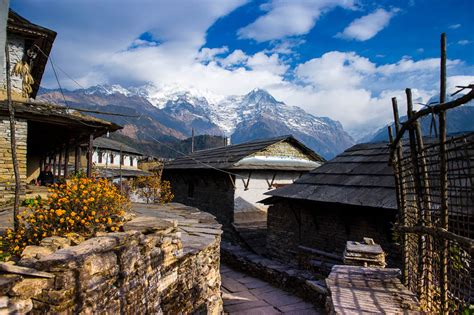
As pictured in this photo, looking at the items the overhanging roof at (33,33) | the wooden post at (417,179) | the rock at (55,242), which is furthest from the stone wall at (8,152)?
the wooden post at (417,179)

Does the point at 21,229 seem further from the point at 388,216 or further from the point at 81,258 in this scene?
the point at 388,216

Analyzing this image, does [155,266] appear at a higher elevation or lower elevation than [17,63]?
lower

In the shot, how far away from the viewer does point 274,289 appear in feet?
29.4

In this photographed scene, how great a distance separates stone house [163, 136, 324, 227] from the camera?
1603cm

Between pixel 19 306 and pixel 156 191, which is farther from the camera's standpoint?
pixel 156 191

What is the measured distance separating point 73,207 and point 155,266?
1295 millimetres

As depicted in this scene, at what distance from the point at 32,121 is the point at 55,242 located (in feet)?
29.1

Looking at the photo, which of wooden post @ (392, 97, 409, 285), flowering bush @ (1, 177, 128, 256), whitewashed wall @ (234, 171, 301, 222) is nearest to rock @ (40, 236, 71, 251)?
flowering bush @ (1, 177, 128, 256)

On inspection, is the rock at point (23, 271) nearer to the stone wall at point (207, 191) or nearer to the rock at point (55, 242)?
the rock at point (55, 242)

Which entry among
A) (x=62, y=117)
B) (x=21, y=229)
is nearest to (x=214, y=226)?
(x=21, y=229)

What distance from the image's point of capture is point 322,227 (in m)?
9.95

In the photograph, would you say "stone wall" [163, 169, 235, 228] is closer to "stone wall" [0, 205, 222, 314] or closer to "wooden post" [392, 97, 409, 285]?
"stone wall" [0, 205, 222, 314]

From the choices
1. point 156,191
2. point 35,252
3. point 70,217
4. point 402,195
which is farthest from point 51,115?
point 156,191

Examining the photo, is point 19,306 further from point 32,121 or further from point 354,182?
point 32,121
